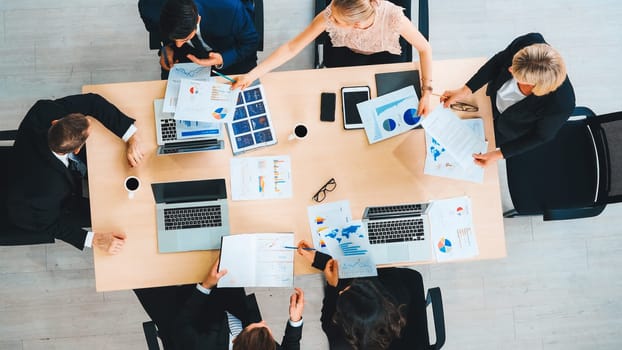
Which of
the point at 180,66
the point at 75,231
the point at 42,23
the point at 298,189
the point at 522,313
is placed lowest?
the point at 522,313

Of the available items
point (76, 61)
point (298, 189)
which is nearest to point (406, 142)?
point (298, 189)

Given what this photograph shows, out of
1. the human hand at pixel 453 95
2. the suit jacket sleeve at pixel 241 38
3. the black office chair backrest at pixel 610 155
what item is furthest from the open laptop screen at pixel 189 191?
the black office chair backrest at pixel 610 155

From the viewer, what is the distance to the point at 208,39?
234 centimetres

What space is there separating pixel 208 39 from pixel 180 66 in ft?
0.76

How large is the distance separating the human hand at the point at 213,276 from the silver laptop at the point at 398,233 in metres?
0.70

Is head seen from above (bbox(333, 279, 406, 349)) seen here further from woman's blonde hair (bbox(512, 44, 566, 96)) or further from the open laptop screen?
woman's blonde hair (bbox(512, 44, 566, 96))

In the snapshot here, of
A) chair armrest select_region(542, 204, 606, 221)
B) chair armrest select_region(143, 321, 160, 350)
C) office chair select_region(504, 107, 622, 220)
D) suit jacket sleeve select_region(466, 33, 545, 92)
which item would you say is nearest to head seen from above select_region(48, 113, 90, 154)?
chair armrest select_region(143, 321, 160, 350)

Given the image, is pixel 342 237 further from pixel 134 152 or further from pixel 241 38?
pixel 241 38

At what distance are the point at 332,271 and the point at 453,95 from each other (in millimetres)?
1003

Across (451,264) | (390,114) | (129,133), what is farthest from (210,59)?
(451,264)

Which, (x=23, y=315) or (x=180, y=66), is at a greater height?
(x=180, y=66)

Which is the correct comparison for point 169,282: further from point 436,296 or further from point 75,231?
point 436,296

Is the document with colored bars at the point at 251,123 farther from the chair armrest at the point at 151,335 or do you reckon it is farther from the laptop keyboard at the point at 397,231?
the chair armrest at the point at 151,335

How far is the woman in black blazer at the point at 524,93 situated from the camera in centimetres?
186
